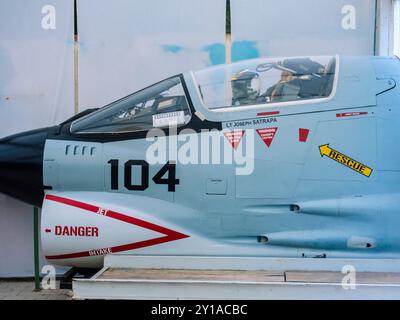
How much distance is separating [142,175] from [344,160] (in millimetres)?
1517

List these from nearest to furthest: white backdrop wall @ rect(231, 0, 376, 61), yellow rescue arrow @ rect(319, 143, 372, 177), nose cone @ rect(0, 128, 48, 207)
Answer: yellow rescue arrow @ rect(319, 143, 372, 177), nose cone @ rect(0, 128, 48, 207), white backdrop wall @ rect(231, 0, 376, 61)

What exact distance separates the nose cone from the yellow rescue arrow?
7.23 feet

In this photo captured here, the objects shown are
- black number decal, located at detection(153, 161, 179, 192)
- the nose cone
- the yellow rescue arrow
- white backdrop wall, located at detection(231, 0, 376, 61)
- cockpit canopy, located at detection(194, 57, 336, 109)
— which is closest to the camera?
the yellow rescue arrow

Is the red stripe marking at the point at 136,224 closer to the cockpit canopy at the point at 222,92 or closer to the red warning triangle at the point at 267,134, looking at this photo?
the cockpit canopy at the point at 222,92

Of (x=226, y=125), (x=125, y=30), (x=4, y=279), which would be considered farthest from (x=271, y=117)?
(x=4, y=279)

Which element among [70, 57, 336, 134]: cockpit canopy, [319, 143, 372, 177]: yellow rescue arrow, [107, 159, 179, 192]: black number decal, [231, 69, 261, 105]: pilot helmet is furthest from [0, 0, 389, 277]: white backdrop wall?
[319, 143, 372, 177]: yellow rescue arrow

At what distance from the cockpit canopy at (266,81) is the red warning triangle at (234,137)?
27cm

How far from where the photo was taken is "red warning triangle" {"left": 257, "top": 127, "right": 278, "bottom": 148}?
4152 mm

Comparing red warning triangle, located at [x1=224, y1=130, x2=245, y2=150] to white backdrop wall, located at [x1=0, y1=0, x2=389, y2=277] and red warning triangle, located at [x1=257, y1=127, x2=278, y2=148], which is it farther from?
white backdrop wall, located at [x1=0, y1=0, x2=389, y2=277]

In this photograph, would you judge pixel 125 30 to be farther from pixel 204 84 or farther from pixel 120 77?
pixel 204 84

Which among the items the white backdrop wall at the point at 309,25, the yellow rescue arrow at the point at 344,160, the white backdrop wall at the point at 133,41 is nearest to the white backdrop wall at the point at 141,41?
the white backdrop wall at the point at 133,41

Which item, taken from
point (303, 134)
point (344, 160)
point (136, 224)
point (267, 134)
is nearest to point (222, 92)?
point (267, 134)

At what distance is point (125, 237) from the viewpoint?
13.8 ft
